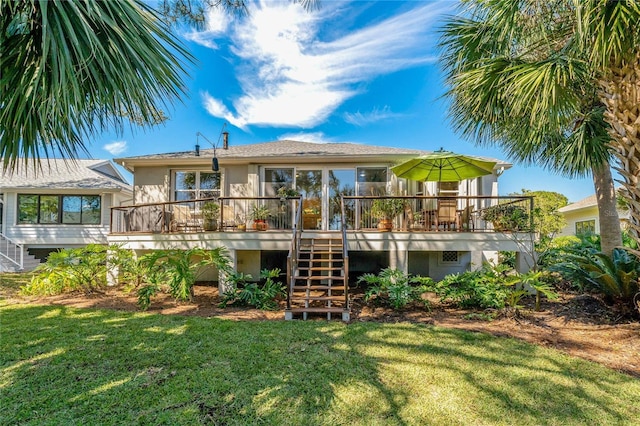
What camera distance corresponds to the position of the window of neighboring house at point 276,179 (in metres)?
10.5

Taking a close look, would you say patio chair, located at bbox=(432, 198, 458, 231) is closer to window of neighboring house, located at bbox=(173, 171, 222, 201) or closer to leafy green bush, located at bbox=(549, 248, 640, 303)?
leafy green bush, located at bbox=(549, 248, 640, 303)

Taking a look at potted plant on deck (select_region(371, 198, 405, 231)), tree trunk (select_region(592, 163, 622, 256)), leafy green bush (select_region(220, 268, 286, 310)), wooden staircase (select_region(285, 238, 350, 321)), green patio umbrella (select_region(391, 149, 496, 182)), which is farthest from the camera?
potted plant on deck (select_region(371, 198, 405, 231))

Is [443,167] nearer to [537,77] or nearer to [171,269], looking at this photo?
[537,77]

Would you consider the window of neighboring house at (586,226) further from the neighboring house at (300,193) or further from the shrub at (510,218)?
the shrub at (510,218)

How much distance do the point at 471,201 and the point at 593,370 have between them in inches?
275

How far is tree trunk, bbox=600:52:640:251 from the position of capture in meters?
4.24

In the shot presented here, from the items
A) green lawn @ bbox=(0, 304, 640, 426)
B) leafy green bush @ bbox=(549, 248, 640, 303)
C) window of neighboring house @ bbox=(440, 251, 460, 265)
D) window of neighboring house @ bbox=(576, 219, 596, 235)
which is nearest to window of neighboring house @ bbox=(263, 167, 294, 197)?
window of neighboring house @ bbox=(440, 251, 460, 265)

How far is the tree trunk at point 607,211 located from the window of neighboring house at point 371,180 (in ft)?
17.5

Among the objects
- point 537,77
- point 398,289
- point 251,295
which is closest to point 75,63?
point 251,295

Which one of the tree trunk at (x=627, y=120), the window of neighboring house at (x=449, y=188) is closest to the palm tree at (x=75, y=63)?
the tree trunk at (x=627, y=120)

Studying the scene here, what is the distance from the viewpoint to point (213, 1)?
6133 mm

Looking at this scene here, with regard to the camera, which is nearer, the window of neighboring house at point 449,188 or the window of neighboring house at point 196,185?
the window of neighboring house at point 449,188

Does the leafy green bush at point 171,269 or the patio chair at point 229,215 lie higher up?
the patio chair at point 229,215

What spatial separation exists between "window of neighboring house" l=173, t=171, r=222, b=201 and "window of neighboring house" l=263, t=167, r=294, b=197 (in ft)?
5.46
